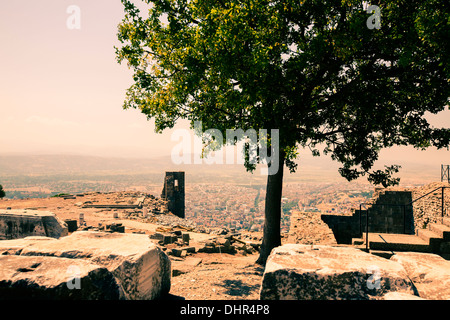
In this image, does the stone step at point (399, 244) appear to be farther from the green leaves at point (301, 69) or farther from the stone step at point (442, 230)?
the green leaves at point (301, 69)

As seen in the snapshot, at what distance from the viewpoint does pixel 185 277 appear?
348 inches

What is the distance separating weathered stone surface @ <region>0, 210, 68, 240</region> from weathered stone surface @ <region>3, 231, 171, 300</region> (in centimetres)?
495

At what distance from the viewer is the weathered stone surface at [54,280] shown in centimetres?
284

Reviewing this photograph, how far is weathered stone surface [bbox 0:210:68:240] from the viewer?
31.1 feet

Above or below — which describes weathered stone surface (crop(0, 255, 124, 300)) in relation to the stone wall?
above

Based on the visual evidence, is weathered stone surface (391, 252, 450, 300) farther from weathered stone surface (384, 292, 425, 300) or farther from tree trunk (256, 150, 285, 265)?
tree trunk (256, 150, 285, 265)

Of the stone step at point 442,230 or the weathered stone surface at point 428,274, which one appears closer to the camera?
the weathered stone surface at point 428,274

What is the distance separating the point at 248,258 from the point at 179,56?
8.70 meters

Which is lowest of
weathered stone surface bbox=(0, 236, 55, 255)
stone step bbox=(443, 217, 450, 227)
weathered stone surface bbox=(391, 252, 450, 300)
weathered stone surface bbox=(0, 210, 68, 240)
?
stone step bbox=(443, 217, 450, 227)

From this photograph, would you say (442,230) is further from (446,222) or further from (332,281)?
(332,281)

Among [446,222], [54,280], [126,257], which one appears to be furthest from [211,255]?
[54,280]

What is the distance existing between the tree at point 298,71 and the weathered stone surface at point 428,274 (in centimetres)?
512

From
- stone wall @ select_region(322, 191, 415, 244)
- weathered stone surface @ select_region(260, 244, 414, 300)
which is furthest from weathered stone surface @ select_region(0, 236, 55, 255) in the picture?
stone wall @ select_region(322, 191, 415, 244)

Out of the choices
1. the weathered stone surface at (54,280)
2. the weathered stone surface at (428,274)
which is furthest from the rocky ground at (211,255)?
the weathered stone surface at (428,274)
